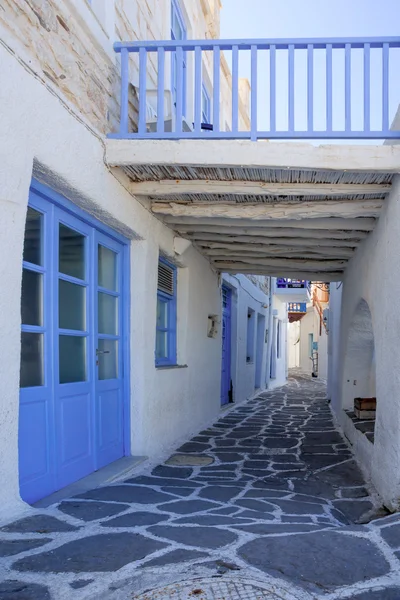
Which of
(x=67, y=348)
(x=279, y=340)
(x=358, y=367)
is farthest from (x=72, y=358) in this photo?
(x=279, y=340)

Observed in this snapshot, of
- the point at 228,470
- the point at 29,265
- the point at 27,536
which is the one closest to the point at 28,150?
the point at 29,265

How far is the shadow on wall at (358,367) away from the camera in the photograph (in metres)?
7.54

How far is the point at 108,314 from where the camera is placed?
503 cm

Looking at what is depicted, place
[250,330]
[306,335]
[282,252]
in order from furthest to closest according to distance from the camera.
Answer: [306,335] → [250,330] → [282,252]

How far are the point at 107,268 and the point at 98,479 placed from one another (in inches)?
72.5

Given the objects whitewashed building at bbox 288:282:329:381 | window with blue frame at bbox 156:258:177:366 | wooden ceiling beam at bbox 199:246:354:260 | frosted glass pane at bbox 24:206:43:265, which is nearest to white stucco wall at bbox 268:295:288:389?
whitewashed building at bbox 288:282:329:381

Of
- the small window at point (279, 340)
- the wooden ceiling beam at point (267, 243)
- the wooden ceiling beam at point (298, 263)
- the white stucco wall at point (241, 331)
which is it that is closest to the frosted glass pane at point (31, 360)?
the wooden ceiling beam at point (267, 243)

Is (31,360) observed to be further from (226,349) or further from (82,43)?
(226,349)

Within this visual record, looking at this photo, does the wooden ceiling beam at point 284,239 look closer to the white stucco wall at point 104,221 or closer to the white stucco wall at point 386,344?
the white stucco wall at point 104,221

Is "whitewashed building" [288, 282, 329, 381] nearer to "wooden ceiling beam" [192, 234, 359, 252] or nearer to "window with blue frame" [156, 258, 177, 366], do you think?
"wooden ceiling beam" [192, 234, 359, 252]

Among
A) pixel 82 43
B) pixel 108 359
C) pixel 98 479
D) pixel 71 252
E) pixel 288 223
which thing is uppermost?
pixel 82 43

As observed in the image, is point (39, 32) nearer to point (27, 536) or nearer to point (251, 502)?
point (27, 536)

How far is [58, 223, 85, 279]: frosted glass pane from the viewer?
4.11 metres

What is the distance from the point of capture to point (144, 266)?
5.37m
